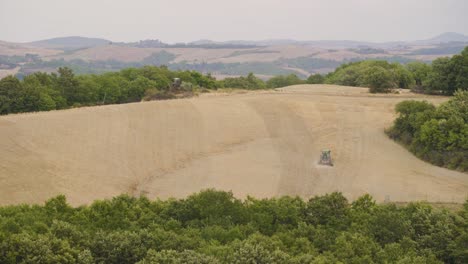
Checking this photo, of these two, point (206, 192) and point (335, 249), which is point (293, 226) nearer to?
point (335, 249)

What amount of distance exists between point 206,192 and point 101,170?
1333 centimetres

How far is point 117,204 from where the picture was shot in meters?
18.4

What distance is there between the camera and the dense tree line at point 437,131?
106 feet

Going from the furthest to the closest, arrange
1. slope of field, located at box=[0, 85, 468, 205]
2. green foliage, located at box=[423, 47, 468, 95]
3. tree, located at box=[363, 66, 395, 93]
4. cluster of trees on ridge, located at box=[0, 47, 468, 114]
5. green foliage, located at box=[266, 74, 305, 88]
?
green foliage, located at box=[266, 74, 305, 88] → tree, located at box=[363, 66, 395, 93] → green foliage, located at box=[423, 47, 468, 95] → cluster of trees on ridge, located at box=[0, 47, 468, 114] → slope of field, located at box=[0, 85, 468, 205]

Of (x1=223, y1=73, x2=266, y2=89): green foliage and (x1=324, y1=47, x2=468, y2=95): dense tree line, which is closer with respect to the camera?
(x1=324, y1=47, x2=468, y2=95): dense tree line

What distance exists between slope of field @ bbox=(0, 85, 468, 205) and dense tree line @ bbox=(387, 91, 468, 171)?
86 centimetres

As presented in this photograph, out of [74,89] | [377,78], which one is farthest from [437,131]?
[74,89]

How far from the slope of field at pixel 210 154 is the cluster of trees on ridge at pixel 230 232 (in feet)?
28.5

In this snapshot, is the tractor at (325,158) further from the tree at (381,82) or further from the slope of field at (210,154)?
the tree at (381,82)

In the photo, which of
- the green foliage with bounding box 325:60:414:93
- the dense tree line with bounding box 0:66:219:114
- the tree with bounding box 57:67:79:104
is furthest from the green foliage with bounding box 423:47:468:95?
the tree with bounding box 57:67:79:104

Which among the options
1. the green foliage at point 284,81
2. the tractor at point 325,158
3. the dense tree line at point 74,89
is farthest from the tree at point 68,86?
the green foliage at point 284,81

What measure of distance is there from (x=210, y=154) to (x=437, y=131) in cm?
1527

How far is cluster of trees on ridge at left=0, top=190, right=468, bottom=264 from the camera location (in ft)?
44.8

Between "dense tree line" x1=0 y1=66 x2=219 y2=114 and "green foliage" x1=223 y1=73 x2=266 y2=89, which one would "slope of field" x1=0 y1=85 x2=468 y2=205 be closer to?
"dense tree line" x1=0 y1=66 x2=219 y2=114
